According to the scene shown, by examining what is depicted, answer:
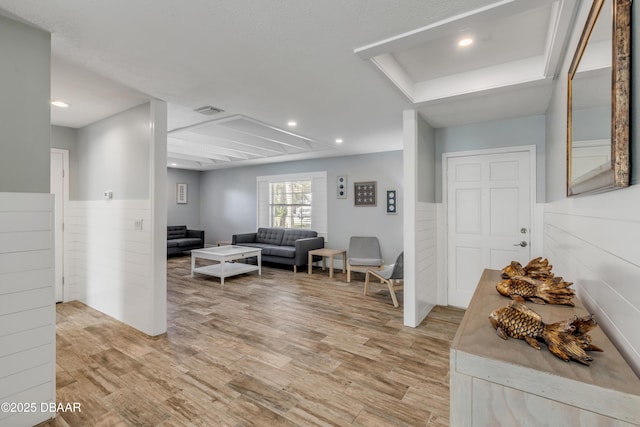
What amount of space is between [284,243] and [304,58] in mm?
4937

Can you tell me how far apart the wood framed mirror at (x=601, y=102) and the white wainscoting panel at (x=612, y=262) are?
0.22 ft

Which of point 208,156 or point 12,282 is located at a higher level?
point 208,156

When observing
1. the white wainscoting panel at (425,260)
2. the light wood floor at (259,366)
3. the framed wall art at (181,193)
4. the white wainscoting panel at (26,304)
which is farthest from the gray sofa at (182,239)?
the white wainscoting panel at (425,260)

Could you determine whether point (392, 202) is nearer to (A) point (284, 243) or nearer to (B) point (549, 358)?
(A) point (284, 243)

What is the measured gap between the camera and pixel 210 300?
4117 mm

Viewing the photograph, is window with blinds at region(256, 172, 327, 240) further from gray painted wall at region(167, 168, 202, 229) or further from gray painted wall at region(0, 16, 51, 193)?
gray painted wall at region(0, 16, 51, 193)

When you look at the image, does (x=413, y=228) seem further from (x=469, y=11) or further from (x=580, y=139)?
(x=469, y=11)

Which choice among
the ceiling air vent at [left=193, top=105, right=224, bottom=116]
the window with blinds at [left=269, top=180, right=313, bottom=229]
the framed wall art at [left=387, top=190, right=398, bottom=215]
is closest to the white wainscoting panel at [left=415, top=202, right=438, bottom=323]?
the framed wall art at [left=387, top=190, right=398, bottom=215]

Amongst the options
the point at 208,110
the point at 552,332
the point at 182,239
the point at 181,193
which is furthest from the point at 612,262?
the point at 181,193

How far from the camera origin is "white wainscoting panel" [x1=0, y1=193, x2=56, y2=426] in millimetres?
1672

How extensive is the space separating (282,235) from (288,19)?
5.39 metres

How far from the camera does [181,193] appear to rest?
27.4ft

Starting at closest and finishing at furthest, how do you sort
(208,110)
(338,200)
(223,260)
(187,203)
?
(208,110)
(223,260)
(338,200)
(187,203)

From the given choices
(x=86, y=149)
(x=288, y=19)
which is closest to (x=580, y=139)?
(x=288, y=19)
